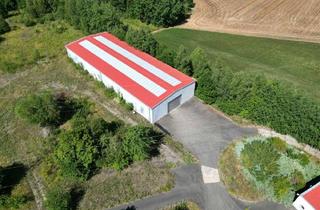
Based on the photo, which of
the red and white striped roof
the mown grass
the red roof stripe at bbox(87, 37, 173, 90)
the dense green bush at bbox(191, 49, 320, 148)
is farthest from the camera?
the red roof stripe at bbox(87, 37, 173, 90)

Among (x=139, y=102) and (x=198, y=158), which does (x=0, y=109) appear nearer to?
(x=139, y=102)

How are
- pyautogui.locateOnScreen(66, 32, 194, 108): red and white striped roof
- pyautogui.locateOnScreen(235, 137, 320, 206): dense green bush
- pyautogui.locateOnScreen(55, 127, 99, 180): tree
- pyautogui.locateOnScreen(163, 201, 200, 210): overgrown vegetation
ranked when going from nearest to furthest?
1. pyautogui.locateOnScreen(163, 201, 200, 210): overgrown vegetation
2. pyautogui.locateOnScreen(235, 137, 320, 206): dense green bush
3. pyautogui.locateOnScreen(55, 127, 99, 180): tree
4. pyautogui.locateOnScreen(66, 32, 194, 108): red and white striped roof

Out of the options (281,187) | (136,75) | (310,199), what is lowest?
(281,187)

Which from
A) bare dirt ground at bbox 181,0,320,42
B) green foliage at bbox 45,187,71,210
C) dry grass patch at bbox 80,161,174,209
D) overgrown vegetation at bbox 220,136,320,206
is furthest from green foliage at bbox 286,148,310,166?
bare dirt ground at bbox 181,0,320,42

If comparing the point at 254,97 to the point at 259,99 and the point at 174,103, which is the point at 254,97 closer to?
the point at 259,99

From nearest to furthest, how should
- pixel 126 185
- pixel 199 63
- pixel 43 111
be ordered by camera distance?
pixel 126 185 < pixel 43 111 < pixel 199 63

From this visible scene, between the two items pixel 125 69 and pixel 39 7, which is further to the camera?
pixel 39 7

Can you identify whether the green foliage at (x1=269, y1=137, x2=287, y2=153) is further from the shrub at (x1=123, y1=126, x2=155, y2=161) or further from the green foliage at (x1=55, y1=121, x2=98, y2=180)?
the green foliage at (x1=55, y1=121, x2=98, y2=180)

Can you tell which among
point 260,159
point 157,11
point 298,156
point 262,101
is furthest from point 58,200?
point 157,11
